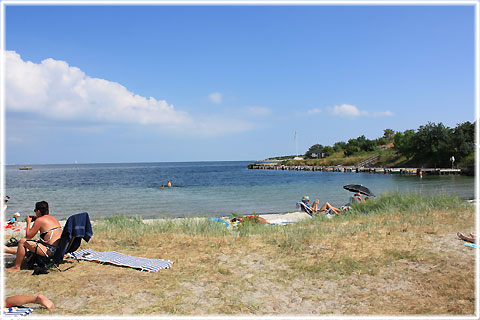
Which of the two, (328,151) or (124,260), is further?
(328,151)

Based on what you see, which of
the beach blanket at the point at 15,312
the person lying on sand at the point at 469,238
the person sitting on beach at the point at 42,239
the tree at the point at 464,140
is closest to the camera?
the beach blanket at the point at 15,312

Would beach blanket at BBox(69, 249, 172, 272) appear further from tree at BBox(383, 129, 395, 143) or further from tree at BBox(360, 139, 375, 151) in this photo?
tree at BBox(383, 129, 395, 143)

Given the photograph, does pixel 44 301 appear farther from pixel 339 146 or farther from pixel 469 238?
pixel 339 146

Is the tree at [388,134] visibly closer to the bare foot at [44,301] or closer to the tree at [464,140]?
the tree at [464,140]

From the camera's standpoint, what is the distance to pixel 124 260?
5.89 m

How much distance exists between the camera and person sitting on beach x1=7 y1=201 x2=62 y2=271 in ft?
18.0

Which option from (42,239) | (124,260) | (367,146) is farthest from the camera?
(367,146)

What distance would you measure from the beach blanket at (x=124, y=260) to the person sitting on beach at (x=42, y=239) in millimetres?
562

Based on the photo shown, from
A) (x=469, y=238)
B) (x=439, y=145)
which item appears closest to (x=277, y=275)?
(x=469, y=238)

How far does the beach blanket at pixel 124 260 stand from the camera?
5.56m

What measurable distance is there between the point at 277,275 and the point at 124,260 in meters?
2.65

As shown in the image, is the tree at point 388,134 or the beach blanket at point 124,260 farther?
the tree at point 388,134

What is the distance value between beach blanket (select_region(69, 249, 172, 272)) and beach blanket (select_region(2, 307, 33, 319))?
174 centimetres

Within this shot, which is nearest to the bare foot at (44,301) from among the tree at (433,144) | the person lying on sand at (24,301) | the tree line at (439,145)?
the person lying on sand at (24,301)
